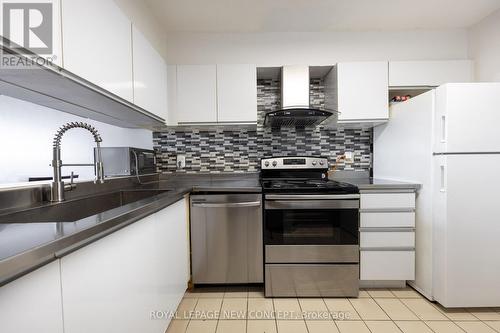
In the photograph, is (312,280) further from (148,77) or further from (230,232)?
(148,77)

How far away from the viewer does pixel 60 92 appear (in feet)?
3.82

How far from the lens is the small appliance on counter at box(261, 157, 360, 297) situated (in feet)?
5.91

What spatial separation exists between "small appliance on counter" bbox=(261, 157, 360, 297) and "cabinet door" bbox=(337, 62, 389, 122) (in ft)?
2.59

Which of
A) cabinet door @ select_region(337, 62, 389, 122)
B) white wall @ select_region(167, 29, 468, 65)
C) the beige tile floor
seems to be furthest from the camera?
white wall @ select_region(167, 29, 468, 65)

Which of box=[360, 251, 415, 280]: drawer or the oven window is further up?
the oven window

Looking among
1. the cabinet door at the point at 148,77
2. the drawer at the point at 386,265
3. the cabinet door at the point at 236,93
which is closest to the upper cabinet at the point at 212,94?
the cabinet door at the point at 236,93

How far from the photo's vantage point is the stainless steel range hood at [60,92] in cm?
89

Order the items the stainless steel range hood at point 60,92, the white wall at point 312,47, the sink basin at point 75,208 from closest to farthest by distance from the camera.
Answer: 1. the stainless steel range hood at point 60,92
2. the sink basin at point 75,208
3. the white wall at point 312,47

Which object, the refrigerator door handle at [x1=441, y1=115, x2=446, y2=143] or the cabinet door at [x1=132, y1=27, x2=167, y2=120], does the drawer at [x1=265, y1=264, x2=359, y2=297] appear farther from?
the cabinet door at [x1=132, y1=27, x2=167, y2=120]

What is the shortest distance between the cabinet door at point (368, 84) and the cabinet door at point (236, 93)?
773 mm

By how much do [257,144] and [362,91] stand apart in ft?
3.49

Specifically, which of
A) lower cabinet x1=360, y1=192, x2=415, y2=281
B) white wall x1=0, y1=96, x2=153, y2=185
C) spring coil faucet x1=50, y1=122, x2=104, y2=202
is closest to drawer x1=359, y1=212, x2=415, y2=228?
lower cabinet x1=360, y1=192, x2=415, y2=281

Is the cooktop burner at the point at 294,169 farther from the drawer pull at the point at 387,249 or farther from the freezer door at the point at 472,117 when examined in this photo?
the freezer door at the point at 472,117

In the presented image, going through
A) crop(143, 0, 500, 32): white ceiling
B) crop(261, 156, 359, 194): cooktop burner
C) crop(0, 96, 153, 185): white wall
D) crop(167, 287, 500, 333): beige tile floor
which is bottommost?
crop(167, 287, 500, 333): beige tile floor
